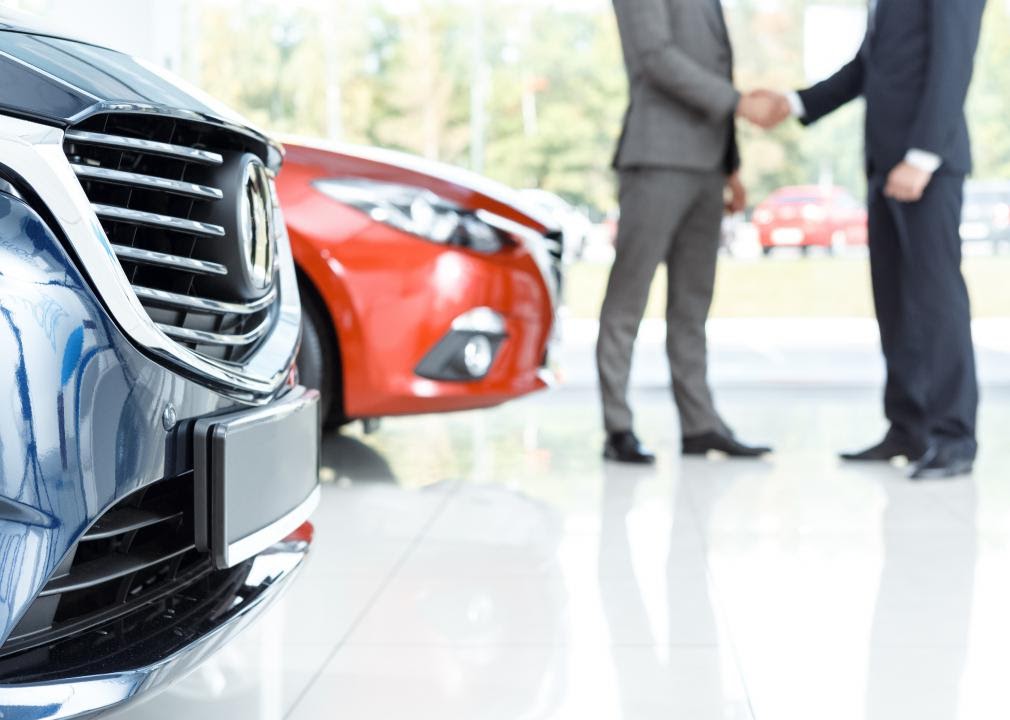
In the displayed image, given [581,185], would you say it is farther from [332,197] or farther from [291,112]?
[332,197]

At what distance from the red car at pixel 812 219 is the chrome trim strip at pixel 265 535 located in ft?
14.8

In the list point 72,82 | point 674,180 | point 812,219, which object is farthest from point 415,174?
point 812,219

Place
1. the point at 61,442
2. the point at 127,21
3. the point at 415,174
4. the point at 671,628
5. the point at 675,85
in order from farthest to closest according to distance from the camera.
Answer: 1. the point at 127,21
2. the point at 675,85
3. the point at 415,174
4. the point at 671,628
5. the point at 61,442

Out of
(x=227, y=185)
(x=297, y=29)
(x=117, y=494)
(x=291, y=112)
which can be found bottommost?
(x=117, y=494)

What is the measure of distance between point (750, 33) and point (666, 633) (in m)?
4.22

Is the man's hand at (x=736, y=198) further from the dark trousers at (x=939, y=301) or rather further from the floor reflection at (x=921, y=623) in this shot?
the floor reflection at (x=921, y=623)

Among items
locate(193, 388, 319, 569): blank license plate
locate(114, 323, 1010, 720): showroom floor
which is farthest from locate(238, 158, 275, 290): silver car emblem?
locate(114, 323, 1010, 720): showroom floor

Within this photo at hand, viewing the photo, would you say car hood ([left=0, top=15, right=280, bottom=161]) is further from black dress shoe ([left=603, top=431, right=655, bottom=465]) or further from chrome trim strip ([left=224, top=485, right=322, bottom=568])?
black dress shoe ([left=603, top=431, right=655, bottom=465])

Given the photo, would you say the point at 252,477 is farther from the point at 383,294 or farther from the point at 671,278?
the point at 671,278

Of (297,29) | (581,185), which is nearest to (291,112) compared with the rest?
(297,29)

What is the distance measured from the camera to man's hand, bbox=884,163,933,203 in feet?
10.3

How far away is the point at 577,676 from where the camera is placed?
1.76 meters

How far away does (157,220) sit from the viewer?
121 centimetres

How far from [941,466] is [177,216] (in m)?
2.53
